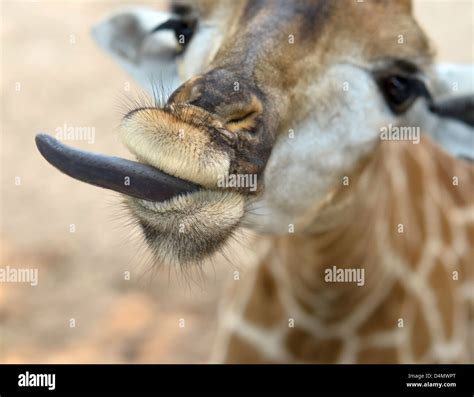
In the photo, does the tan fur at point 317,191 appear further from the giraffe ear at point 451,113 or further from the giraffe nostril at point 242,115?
the giraffe ear at point 451,113

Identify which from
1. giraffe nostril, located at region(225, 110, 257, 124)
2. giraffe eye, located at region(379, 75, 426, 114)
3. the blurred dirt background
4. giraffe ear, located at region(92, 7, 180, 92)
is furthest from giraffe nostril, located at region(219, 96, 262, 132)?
the blurred dirt background

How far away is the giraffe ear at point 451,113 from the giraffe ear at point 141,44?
1169 millimetres

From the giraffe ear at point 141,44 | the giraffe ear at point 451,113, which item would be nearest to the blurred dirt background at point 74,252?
the giraffe ear at point 141,44

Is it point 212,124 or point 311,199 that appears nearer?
point 212,124

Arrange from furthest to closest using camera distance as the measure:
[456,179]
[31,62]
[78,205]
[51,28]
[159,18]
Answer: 1. [51,28]
2. [31,62]
3. [78,205]
4. [456,179]
5. [159,18]

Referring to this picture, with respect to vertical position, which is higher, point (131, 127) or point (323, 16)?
point (323, 16)

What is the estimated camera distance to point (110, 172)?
2002 mm

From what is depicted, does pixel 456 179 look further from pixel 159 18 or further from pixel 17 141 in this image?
pixel 17 141

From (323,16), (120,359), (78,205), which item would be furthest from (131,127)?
(78,205)

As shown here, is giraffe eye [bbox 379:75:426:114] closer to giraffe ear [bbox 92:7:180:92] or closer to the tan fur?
the tan fur

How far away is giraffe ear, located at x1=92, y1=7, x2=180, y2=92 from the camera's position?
355 cm

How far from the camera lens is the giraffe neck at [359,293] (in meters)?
3.46
